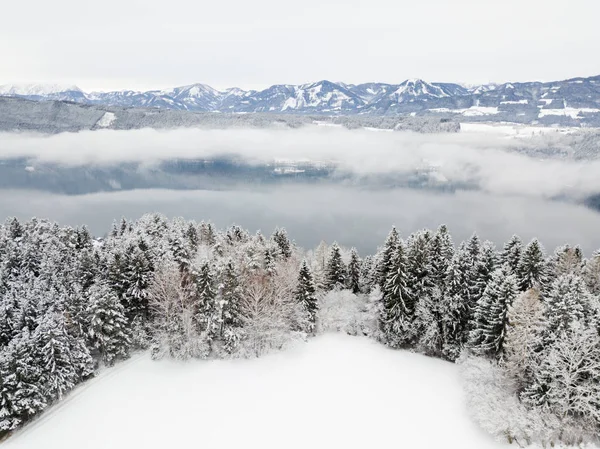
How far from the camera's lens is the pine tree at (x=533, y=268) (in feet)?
133

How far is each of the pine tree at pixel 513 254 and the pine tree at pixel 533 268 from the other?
3.51 feet

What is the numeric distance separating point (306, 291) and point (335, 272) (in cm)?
1057

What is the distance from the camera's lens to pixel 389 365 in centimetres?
4206

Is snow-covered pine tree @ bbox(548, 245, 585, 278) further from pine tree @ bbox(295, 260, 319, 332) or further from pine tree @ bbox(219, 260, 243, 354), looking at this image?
pine tree @ bbox(219, 260, 243, 354)

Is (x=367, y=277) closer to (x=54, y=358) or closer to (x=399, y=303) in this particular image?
(x=399, y=303)

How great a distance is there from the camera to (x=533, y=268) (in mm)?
40625

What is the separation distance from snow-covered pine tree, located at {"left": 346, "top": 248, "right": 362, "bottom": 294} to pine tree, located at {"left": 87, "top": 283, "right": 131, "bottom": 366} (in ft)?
101

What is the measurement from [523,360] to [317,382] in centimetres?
1887

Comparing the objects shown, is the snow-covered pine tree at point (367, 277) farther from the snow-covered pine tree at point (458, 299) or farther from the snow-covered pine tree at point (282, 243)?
the snow-covered pine tree at point (458, 299)

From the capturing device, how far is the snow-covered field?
32.2 metres

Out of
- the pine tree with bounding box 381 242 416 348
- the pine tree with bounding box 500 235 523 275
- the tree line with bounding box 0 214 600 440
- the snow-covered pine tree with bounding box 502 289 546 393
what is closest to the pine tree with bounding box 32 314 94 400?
the tree line with bounding box 0 214 600 440

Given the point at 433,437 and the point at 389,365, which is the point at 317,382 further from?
the point at 433,437

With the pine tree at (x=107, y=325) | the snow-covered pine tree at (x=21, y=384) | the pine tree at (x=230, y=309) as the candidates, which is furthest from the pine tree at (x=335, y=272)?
the snow-covered pine tree at (x=21, y=384)

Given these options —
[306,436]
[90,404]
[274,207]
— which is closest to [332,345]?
[306,436]
